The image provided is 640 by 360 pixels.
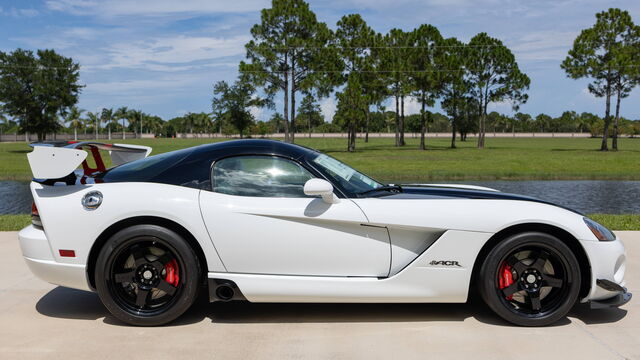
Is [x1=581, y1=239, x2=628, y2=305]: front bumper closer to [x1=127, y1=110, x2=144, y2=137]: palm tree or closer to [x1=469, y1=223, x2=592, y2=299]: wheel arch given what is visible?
[x1=469, y1=223, x2=592, y2=299]: wheel arch

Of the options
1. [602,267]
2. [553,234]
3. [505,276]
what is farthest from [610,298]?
[505,276]

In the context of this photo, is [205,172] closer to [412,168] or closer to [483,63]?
[412,168]

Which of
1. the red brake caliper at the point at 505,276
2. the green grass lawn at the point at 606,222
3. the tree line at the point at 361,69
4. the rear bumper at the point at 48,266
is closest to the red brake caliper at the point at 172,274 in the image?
the rear bumper at the point at 48,266

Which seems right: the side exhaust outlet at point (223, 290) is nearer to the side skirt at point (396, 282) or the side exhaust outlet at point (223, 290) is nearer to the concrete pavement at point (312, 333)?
the side skirt at point (396, 282)

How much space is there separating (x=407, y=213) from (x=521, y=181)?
64.6 ft

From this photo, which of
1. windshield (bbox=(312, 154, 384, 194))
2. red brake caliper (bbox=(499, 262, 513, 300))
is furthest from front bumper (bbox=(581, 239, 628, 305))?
windshield (bbox=(312, 154, 384, 194))

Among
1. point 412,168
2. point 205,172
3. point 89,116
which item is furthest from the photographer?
point 89,116

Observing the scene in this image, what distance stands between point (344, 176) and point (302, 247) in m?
0.67

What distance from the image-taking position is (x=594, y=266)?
3590 mm

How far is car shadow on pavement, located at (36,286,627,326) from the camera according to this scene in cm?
382

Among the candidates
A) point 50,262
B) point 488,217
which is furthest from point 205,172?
point 488,217

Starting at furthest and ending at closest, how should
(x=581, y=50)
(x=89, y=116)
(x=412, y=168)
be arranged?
(x=89, y=116) → (x=581, y=50) → (x=412, y=168)

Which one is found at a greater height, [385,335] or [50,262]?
[50,262]

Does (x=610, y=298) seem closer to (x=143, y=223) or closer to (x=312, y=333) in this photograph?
(x=312, y=333)
